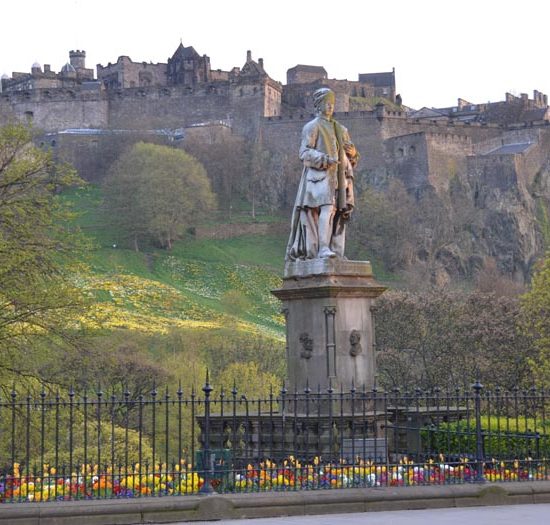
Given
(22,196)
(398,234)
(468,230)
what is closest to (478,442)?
(22,196)

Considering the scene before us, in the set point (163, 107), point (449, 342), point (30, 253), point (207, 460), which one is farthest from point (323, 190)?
point (163, 107)

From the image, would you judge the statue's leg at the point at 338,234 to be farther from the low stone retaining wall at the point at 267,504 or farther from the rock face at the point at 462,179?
the rock face at the point at 462,179

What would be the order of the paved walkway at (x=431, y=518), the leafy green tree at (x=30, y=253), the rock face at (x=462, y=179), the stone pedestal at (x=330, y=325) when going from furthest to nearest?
the rock face at (x=462, y=179), the leafy green tree at (x=30, y=253), the stone pedestal at (x=330, y=325), the paved walkway at (x=431, y=518)

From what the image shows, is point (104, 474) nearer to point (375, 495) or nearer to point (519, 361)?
point (375, 495)

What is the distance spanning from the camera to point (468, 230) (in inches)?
3954

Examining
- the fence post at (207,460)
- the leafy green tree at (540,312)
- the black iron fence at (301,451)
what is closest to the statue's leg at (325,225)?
the black iron fence at (301,451)

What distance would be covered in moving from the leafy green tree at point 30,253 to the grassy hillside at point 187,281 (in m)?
36.5

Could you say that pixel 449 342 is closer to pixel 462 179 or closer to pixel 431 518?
pixel 431 518

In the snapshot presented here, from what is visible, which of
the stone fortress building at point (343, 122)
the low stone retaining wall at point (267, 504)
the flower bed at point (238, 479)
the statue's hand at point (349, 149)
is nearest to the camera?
the low stone retaining wall at point (267, 504)

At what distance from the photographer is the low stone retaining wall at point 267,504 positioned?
→ 39.9 feet

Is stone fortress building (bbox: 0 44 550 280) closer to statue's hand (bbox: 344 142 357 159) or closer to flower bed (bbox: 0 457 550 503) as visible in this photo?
statue's hand (bbox: 344 142 357 159)

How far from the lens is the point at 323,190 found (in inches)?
651

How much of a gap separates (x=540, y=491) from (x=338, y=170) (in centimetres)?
534

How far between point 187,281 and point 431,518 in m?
73.3
